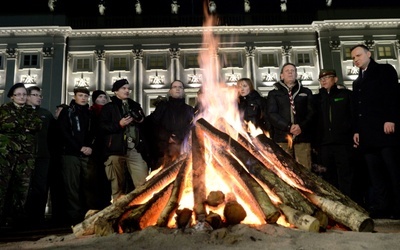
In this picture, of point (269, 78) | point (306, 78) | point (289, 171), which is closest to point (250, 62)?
point (269, 78)

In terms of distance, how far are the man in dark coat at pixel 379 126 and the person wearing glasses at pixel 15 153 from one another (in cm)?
498

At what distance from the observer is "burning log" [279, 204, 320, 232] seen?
2896 millimetres

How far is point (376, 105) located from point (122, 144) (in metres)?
3.84

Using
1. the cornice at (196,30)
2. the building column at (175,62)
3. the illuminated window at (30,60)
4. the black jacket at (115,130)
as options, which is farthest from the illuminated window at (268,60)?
the black jacket at (115,130)

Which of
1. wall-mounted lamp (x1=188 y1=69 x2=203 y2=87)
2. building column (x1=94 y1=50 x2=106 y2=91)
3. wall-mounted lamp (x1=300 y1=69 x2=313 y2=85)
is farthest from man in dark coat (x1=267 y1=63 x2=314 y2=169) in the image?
building column (x1=94 y1=50 x2=106 y2=91)

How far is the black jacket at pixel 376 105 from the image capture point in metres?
5.04

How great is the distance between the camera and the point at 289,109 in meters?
5.78

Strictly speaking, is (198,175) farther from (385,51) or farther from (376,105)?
(385,51)

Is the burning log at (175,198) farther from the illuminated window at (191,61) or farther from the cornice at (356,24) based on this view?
the cornice at (356,24)

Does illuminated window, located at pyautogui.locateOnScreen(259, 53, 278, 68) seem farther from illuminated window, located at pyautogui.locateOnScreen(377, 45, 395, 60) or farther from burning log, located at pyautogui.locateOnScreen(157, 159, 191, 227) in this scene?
burning log, located at pyautogui.locateOnScreen(157, 159, 191, 227)

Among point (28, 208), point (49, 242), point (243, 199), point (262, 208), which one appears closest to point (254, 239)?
point (262, 208)

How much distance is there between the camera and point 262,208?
3.14 metres

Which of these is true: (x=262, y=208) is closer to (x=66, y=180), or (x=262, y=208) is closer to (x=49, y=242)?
(x=49, y=242)

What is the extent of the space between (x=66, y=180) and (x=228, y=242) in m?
4.66
